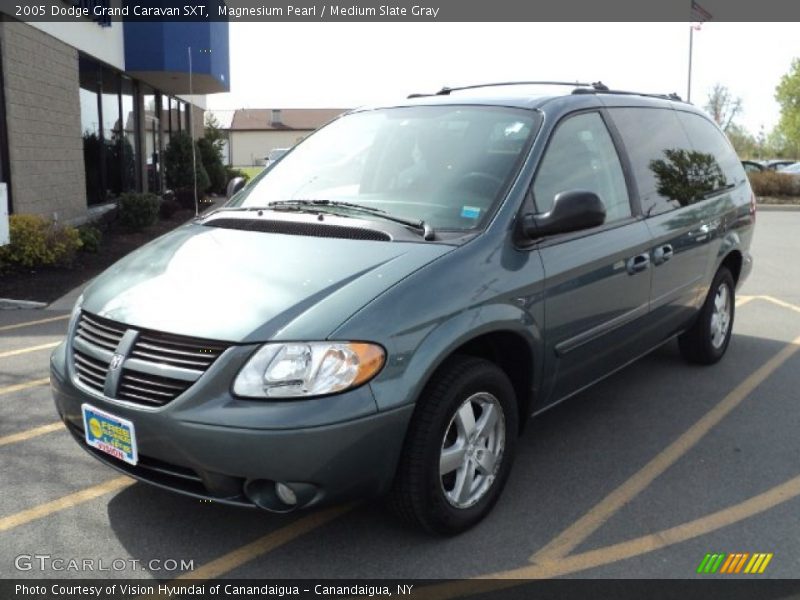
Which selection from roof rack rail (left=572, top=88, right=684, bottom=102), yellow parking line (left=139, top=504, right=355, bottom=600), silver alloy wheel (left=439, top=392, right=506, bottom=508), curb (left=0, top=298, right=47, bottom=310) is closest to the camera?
yellow parking line (left=139, top=504, right=355, bottom=600)

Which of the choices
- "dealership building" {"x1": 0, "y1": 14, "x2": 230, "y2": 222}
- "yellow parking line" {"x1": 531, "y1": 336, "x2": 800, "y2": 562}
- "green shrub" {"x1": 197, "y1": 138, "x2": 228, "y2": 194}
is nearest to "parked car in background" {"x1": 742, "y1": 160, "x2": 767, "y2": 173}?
"green shrub" {"x1": 197, "y1": 138, "x2": 228, "y2": 194}

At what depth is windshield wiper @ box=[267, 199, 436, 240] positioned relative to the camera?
3.45 meters

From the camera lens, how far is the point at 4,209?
8656mm

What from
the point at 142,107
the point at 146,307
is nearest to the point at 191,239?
the point at 146,307

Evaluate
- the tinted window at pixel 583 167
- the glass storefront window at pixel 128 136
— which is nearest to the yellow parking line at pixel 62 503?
the tinted window at pixel 583 167

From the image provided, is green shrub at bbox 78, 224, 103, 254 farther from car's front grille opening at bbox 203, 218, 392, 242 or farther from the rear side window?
the rear side window

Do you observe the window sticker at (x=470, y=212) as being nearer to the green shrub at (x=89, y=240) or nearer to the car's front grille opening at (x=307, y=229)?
the car's front grille opening at (x=307, y=229)

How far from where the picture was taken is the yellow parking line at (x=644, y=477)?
10.8 feet

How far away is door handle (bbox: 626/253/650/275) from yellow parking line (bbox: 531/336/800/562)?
1012 mm

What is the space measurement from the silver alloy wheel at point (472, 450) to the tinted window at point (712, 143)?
3075mm

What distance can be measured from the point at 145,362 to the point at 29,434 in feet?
6.45

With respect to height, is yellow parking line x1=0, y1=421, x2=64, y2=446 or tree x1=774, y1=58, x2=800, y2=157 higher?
tree x1=774, y1=58, x2=800, y2=157

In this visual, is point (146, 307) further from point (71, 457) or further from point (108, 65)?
point (108, 65)

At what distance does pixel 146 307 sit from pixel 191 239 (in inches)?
28.6
